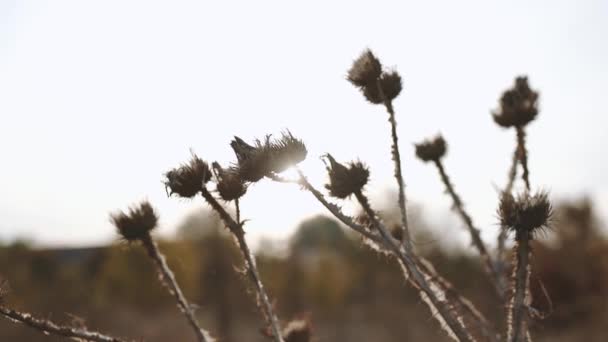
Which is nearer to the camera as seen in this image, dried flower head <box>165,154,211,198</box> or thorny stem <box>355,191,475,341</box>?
thorny stem <box>355,191,475,341</box>

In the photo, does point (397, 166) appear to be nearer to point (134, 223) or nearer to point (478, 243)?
point (478, 243)

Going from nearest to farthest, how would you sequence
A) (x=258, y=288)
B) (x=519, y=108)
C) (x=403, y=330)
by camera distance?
(x=258, y=288), (x=519, y=108), (x=403, y=330)

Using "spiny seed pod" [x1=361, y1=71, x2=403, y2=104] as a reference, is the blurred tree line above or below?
above

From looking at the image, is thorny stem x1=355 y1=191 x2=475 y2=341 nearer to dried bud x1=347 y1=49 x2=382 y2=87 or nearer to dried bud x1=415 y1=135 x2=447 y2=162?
Result: dried bud x1=347 y1=49 x2=382 y2=87

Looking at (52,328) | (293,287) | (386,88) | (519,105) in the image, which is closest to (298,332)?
(386,88)

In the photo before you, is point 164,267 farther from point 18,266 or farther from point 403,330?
point 18,266

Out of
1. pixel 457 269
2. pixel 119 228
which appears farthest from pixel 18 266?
pixel 119 228

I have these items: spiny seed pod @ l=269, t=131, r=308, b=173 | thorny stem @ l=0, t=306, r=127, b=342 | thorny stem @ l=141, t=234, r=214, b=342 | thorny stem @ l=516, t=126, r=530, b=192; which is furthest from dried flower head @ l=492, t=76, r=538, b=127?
thorny stem @ l=0, t=306, r=127, b=342
